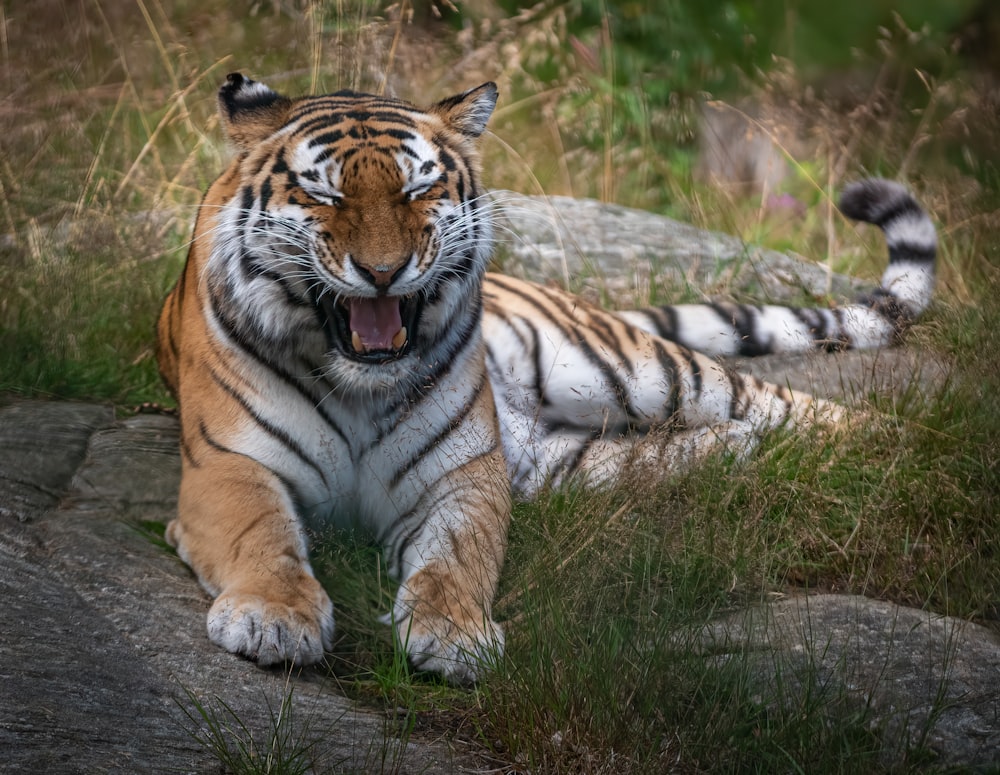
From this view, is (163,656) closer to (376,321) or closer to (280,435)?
(280,435)

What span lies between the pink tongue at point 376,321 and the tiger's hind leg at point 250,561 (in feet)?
1.35

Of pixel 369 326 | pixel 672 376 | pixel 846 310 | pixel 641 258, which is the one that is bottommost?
pixel 641 258

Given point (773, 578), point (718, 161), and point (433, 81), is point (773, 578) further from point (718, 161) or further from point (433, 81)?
point (718, 161)

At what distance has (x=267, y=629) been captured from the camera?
2262 millimetres

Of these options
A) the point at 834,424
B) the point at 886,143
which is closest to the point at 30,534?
the point at 834,424

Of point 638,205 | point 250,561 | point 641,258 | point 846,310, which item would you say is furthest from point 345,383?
point 638,205

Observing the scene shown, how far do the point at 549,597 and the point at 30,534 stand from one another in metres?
1.29

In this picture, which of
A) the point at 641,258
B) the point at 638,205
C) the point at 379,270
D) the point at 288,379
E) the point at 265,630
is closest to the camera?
the point at 265,630

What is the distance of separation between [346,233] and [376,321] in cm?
24

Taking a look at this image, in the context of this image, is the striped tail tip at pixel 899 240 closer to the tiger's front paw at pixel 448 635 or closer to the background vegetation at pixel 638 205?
the background vegetation at pixel 638 205

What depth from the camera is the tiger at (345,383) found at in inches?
96.3

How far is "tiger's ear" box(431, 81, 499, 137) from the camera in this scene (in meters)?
2.96

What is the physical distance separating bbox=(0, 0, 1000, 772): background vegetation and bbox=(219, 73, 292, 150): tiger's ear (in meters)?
1.04

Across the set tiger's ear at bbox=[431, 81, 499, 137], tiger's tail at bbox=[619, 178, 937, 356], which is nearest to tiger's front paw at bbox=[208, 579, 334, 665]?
tiger's ear at bbox=[431, 81, 499, 137]
